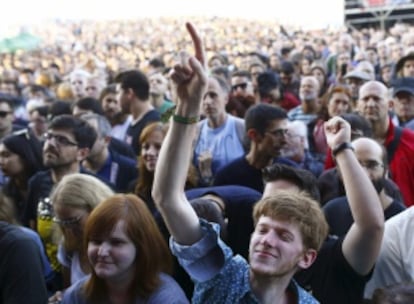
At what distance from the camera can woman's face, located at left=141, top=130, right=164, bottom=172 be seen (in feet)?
14.5

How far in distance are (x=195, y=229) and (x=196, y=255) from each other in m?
0.08

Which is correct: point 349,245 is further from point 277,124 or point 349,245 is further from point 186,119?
point 277,124

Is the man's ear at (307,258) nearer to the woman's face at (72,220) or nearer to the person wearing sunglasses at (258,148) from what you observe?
the woman's face at (72,220)

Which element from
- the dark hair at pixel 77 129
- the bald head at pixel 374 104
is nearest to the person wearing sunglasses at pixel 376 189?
the bald head at pixel 374 104

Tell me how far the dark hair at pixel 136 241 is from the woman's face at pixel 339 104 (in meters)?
3.94

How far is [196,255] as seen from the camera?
7.93 ft

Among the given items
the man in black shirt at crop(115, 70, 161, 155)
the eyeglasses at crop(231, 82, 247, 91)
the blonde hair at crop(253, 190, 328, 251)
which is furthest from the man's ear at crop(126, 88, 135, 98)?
the blonde hair at crop(253, 190, 328, 251)

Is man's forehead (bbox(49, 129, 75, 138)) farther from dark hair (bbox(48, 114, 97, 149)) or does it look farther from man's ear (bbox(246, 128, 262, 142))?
man's ear (bbox(246, 128, 262, 142))

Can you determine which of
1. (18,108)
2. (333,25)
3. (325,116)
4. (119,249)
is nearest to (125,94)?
(325,116)

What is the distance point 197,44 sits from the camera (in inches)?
93.6

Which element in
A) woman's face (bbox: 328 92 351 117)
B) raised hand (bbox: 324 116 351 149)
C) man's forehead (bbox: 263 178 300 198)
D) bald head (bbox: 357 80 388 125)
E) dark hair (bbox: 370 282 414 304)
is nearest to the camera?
dark hair (bbox: 370 282 414 304)

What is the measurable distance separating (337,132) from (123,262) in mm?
938

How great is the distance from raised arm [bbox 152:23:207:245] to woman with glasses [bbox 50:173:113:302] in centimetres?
107

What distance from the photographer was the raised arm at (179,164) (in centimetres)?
238
